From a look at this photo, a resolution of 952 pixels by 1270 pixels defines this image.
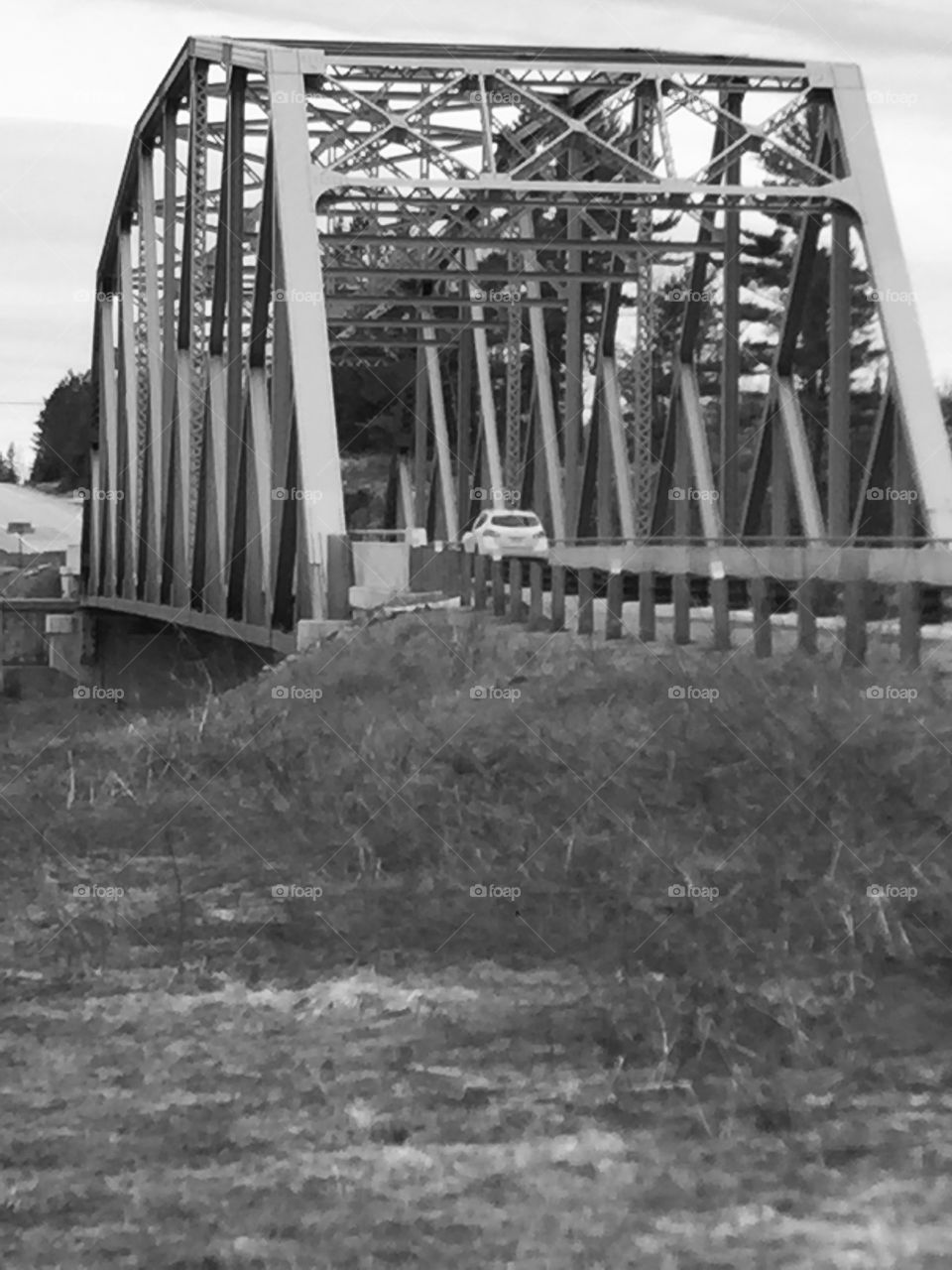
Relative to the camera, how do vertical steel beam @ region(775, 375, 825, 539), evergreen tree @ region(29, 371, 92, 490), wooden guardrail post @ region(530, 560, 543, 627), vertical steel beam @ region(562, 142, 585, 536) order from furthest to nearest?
evergreen tree @ region(29, 371, 92, 490) → vertical steel beam @ region(562, 142, 585, 536) → vertical steel beam @ region(775, 375, 825, 539) → wooden guardrail post @ region(530, 560, 543, 627)

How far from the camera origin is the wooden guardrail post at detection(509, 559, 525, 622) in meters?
25.9

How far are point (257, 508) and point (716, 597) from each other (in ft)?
29.6

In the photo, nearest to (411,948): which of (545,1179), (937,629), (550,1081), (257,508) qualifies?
(550,1081)

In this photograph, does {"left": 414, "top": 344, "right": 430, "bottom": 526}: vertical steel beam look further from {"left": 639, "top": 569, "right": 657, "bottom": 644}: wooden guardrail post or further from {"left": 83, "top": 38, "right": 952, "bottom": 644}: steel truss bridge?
{"left": 639, "top": 569, "right": 657, "bottom": 644}: wooden guardrail post

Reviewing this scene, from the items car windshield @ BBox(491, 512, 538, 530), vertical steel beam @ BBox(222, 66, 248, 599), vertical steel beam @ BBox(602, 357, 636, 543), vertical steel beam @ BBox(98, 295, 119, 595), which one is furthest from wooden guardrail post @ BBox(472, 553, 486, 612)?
vertical steel beam @ BBox(98, 295, 119, 595)

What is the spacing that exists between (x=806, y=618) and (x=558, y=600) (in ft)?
19.9

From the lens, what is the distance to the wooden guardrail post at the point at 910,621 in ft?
55.4

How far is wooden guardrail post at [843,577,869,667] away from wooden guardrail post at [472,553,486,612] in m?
10.7

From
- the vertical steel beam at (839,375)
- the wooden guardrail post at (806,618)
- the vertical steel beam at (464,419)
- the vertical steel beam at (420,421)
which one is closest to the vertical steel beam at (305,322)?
the vertical steel beam at (839,375)

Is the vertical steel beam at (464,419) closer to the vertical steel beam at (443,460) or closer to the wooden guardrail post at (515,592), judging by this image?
the vertical steel beam at (443,460)

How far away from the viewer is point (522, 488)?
4431cm

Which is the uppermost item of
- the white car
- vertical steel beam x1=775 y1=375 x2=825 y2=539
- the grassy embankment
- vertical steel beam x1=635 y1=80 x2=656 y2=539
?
vertical steel beam x1=635 y1=80 x2=656 y2=539

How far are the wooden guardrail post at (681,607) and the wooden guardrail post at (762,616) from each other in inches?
89.2

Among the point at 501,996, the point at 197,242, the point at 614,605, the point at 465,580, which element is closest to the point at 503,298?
the point at 197,242
